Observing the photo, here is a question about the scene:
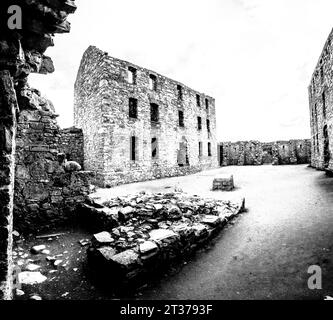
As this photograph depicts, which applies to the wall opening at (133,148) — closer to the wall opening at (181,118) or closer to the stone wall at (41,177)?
the wall opening at (181,118)

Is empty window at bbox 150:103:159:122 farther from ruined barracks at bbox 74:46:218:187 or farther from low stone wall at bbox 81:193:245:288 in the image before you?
low stone wall at bbox 81:193:245:288

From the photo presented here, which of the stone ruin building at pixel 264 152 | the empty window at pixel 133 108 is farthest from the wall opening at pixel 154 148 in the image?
the stone ruin building at pixel 264 152

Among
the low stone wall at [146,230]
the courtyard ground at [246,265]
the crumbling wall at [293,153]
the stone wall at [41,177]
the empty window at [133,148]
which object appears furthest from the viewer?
the crumbling wall at [293,153]

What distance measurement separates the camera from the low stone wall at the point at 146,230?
A: 10.8 feet

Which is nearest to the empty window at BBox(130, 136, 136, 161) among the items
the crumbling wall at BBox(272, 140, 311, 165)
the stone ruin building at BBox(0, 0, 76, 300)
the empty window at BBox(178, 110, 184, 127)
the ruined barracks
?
the ruined barracks

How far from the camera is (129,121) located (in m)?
12.5

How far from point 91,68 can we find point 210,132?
12.8 m

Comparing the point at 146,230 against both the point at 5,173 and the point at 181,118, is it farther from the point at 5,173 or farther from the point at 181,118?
the point at 181,118

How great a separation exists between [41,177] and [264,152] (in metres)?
24.5

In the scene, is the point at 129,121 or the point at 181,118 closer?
the point at 129,121

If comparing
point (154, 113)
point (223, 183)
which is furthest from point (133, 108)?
point (223, 183)
